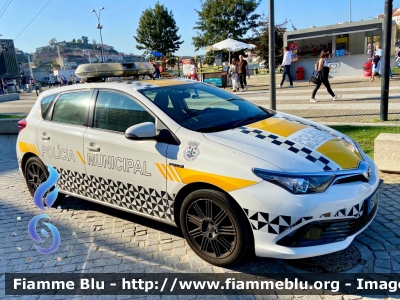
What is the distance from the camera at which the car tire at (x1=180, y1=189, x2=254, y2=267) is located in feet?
9.23

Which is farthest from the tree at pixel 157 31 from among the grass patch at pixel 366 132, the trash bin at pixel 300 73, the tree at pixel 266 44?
the grass patch at pixel 366 132

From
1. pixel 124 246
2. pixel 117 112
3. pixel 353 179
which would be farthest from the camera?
pixel 117 112

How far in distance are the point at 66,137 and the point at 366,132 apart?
540cm

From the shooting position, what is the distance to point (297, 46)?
2075 centimetres

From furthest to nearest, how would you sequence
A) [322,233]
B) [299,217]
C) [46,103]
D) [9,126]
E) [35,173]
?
[9,126]
[35,173]
[46,103]
[322,233]
[299,217]

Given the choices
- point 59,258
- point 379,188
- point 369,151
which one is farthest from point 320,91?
point 59,258

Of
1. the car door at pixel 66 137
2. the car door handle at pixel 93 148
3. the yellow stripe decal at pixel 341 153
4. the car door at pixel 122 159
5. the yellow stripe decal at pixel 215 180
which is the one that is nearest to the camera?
the yellow stripe decal at pixel 215 180

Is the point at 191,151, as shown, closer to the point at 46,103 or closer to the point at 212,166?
the point at 212,166

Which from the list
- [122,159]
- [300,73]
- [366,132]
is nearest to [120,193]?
[122,159]

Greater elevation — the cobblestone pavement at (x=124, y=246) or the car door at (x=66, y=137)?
the car door at (x=66, y=137)

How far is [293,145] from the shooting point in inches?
116

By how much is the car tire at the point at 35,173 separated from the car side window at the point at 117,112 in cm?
128

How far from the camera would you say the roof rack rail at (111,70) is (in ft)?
14.5

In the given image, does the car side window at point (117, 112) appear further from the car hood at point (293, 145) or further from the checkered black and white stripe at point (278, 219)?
the checkered black and white stripe at point (278, 219)
